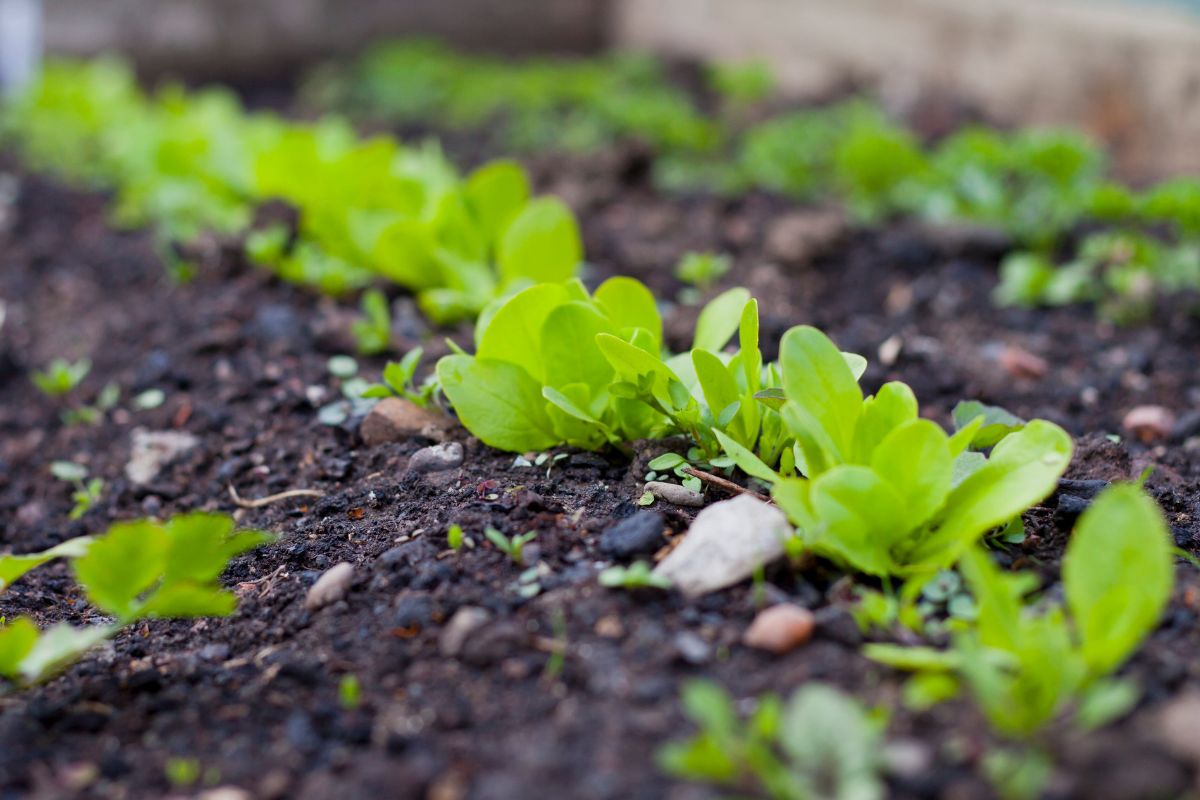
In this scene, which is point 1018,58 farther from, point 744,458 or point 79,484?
point 79,484

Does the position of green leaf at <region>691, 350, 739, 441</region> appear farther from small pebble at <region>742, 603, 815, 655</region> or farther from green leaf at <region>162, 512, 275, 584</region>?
green leaf at <region>162, 512, 275, 584</region>

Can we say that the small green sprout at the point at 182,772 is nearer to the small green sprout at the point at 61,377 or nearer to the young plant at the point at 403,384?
the young plant at the point at 403,384

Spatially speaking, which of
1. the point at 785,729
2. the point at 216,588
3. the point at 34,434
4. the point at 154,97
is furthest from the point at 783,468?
the point at 154,97

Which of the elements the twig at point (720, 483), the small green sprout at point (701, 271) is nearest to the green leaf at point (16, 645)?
the twig at point (720, 483)

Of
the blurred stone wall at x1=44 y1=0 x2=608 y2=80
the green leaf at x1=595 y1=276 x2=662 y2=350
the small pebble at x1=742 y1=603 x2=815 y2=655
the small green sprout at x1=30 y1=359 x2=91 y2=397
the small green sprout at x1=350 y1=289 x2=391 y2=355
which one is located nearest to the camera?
the small pebble at x1=742 y1=603 x2=815 y2=655

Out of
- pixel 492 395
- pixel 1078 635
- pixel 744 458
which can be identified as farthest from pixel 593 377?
pixel 1078 635

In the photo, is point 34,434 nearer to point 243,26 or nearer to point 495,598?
point 495,598

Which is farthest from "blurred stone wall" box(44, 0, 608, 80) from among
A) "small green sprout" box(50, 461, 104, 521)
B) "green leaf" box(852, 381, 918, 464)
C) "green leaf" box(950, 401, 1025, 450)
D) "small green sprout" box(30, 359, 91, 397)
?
"green leaf" box(852, 381, 918, 464)
